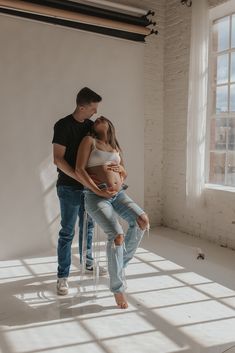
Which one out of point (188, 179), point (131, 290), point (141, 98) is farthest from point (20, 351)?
point (141, 98)

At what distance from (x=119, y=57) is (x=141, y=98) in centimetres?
60

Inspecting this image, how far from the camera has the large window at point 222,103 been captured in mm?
4310

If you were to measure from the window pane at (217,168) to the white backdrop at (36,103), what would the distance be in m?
1.46

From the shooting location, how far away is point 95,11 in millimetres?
4184

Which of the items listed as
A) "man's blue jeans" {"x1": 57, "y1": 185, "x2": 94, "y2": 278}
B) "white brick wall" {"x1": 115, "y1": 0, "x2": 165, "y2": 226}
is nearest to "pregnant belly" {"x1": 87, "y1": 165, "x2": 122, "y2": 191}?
"man's blue jeans" {"x1": 57, "y1": 185, "x2": 94, "y2": 278}

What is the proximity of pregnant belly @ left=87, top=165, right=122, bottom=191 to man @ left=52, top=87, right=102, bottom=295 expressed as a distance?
14 cm

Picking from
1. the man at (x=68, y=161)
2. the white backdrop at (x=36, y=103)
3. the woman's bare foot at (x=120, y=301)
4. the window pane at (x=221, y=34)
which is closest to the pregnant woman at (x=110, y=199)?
the woman's bare foot at (x=120, y=301)

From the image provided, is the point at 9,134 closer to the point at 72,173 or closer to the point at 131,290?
the point at 72,173

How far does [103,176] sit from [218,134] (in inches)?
89.5

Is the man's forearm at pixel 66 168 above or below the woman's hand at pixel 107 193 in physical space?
above

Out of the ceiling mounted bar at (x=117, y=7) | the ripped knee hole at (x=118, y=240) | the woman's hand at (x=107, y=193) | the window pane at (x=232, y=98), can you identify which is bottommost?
the ripped knee hole at (x=118, y=240)

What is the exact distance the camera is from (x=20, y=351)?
212cm

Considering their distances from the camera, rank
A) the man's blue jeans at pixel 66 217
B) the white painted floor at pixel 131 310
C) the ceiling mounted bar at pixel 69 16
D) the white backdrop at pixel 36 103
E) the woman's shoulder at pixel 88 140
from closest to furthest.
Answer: the white painted floor at pixel 131 310
the woman's shoulder at pixel 88 140
the man's blue jeans at pixel 66 217
the ceiling mounted bar at pixel 69 16
the white backdrop at pixel 36 103

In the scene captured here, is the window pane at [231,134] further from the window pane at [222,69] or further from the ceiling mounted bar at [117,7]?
the ceiling mounted bar at [117,7]
